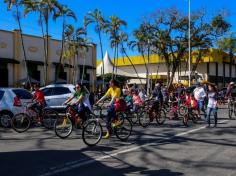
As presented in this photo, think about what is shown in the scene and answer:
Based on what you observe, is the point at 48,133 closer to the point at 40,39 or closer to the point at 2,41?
the point at 2,41

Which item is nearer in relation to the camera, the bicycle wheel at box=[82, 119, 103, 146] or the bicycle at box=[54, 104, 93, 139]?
the bicycle wheel at box=[82, 119, 103, 146]

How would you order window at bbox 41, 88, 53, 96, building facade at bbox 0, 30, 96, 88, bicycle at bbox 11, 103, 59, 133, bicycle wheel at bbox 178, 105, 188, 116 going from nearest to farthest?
bicycle at bbox 11, 103, 59, 133, bicycle wheel at bbox 178, 105, 188, 116, window at bbox 41, 88, 53, 96, building facade at bbox 0, 30, 96, 88

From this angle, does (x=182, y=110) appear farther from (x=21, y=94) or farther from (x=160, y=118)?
(x=21, y=94)

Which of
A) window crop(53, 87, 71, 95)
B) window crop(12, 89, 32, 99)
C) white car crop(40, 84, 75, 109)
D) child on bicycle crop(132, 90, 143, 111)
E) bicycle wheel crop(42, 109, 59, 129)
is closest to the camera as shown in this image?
bicycle wheel crop(42, 109, 59, 129)

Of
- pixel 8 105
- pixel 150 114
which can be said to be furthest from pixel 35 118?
pixel 150 114

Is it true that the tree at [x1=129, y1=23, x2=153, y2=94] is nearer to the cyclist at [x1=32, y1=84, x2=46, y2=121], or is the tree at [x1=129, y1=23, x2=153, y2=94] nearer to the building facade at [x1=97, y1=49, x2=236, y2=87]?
the building facade at [x1=97, y1=49, x2=236, y2=87]

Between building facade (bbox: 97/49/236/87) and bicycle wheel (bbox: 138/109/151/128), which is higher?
building facade (bbox: 97/49/236/87)

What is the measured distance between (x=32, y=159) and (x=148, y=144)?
130 inches

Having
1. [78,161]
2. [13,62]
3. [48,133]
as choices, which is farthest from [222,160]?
[13,62]

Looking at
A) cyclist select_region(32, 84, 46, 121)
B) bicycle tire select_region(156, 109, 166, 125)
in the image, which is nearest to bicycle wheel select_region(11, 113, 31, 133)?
cyclist select_region(32, 84, 46, 121)

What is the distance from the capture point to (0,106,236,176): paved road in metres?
7.80

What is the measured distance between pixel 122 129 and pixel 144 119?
152 inches

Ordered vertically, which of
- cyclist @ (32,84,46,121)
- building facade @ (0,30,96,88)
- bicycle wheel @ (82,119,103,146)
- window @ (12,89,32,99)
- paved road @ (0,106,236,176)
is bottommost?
paved road @ (0,106,236,176)

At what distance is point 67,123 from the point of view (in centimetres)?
1239
